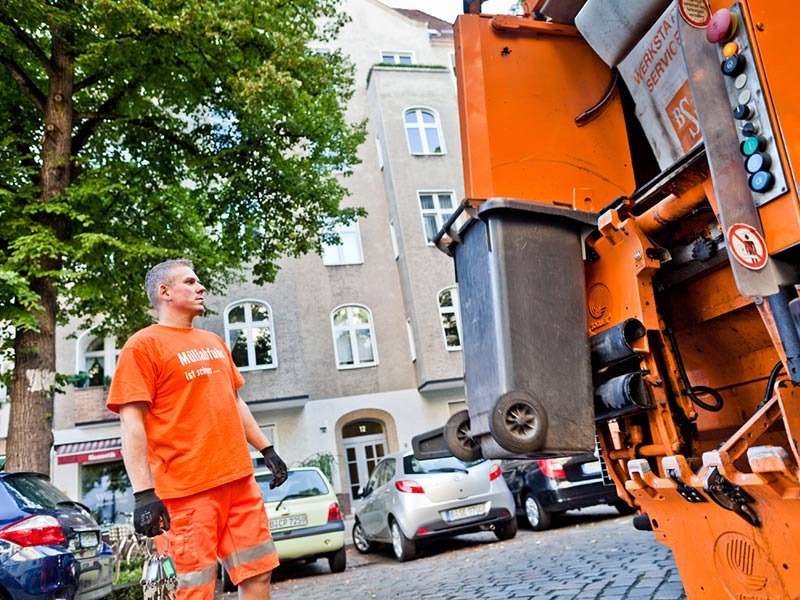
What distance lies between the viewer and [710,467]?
7.89 ft

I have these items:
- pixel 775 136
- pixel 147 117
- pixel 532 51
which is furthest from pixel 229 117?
pixel 775 136

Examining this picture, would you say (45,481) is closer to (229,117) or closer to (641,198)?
(641,198)

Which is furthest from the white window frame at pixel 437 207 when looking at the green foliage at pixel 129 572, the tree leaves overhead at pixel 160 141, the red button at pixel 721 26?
the red button at pixel 721 26

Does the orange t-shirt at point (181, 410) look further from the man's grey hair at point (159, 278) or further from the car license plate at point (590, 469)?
the car license plate at point (590, 469)

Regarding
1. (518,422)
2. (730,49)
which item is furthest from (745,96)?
(518,422)

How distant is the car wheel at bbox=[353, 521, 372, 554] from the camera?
10.8 m

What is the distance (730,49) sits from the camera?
2.20 metres

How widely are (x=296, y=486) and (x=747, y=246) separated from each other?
8.29 metres

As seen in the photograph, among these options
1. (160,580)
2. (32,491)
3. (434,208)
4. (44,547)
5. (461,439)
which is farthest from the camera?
(434,208)

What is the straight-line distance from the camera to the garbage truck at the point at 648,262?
2.18m

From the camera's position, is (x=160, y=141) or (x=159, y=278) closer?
(x=159, y=278)

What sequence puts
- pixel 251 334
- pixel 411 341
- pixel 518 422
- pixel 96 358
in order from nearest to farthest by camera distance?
pixel 518 422, pixel 96 358, pixel 251 334, pixel 411 341

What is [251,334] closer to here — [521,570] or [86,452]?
[86,452]

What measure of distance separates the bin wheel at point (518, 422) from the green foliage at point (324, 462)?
16428 mm
